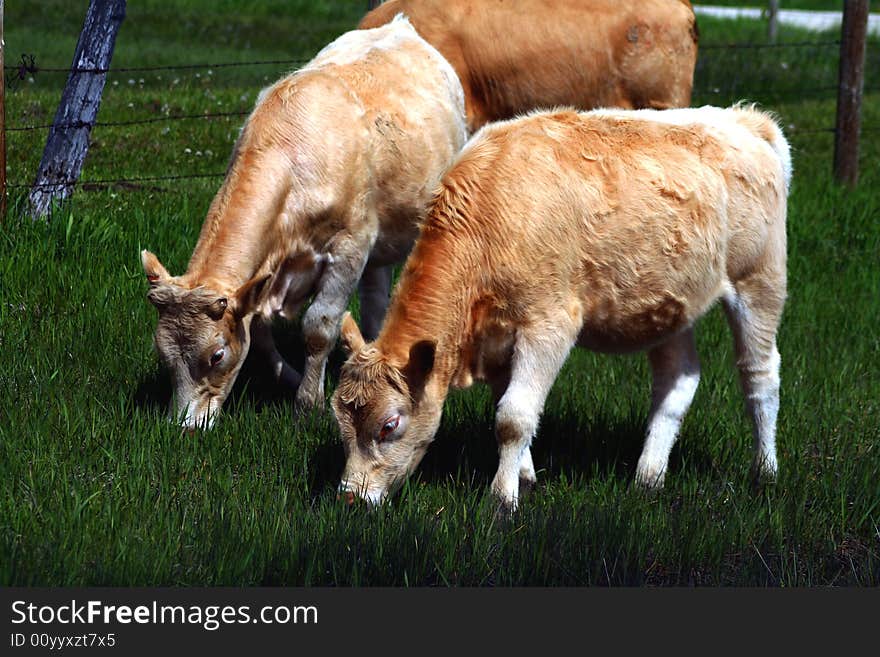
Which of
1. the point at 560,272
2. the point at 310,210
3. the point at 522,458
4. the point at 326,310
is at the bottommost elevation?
the point at 522,458

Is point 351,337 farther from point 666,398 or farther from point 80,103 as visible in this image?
point 80,103

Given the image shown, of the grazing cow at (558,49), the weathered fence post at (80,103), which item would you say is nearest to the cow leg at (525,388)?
the grazing cow at (558,49)

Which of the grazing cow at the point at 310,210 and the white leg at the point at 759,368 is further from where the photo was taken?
the grazing cow at the point at 310,210

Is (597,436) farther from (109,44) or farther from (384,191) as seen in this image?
(109,44)

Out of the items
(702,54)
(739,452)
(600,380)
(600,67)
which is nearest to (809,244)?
(600,67)

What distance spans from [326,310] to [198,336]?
0.90m

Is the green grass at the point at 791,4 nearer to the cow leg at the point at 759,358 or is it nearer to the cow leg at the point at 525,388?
the cow leg at the point at 759,358

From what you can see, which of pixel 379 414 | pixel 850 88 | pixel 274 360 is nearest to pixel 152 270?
pixel 274 360

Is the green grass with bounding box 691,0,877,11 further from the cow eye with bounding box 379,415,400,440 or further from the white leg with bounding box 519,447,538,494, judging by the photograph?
the cow eye with bounding box 379,415,400,440

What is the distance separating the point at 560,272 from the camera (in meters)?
5.30

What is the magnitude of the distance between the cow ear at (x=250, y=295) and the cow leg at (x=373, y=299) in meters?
1.61

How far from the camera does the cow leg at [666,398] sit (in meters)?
5.90

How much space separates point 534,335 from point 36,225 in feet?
13.4

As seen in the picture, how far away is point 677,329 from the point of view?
5734 mm
